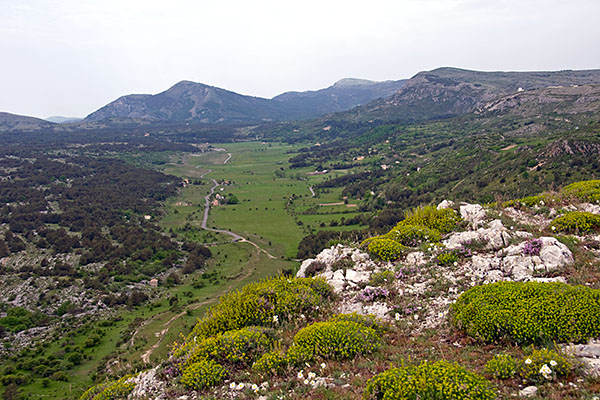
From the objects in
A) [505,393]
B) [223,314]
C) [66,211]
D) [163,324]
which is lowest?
[163,324]

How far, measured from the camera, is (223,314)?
544 inches

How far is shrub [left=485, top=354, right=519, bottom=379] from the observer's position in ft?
25.6

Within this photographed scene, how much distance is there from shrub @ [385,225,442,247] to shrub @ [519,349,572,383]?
9.99m

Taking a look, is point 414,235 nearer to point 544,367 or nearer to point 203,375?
point 544,367

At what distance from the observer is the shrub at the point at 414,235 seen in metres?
17.8

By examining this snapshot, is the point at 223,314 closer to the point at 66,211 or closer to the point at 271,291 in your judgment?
the point at 271,291

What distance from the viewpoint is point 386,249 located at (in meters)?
16.8

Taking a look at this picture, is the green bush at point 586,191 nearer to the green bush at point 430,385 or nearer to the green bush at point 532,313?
the green bush at point 532,313

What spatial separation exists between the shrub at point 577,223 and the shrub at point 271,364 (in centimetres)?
1419

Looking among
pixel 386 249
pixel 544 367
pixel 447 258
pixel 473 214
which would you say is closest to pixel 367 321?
pixel 544 367

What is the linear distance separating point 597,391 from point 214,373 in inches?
357

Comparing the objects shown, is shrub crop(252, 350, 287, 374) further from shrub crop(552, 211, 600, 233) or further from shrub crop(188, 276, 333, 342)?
shrub crop(552, 211, 600, 233)

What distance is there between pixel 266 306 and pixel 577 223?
14.3m

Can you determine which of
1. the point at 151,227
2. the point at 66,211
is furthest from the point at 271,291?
the point at 66,211
